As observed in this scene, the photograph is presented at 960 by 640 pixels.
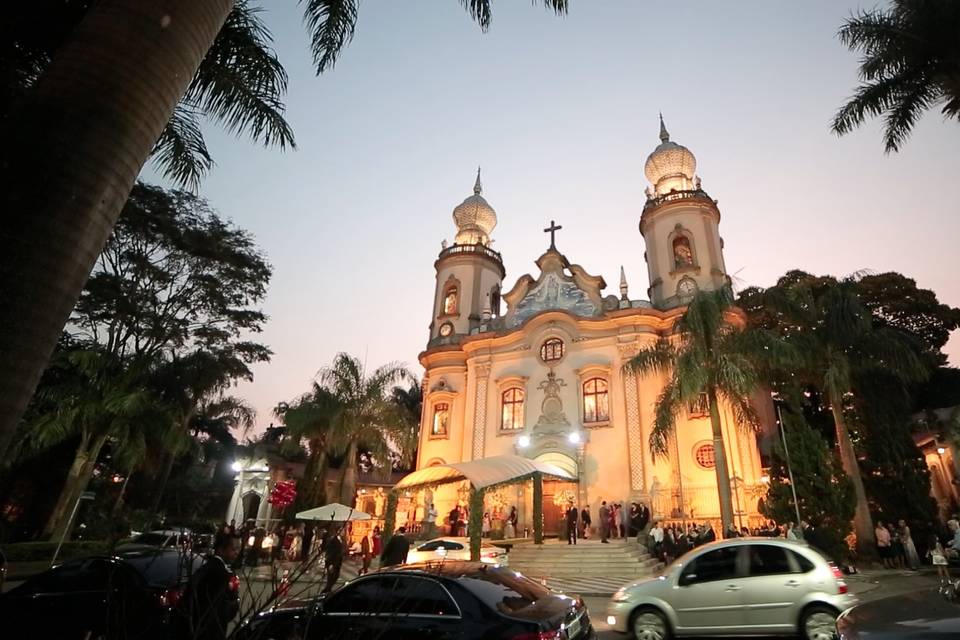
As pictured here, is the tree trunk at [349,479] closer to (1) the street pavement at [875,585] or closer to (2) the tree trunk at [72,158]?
(1) the street pavement at [875,585]

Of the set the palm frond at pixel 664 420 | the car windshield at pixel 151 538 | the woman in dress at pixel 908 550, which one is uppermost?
the palm frond at pixel 664 420

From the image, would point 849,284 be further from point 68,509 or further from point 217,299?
point 68,509

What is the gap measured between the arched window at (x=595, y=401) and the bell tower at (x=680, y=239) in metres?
5.13

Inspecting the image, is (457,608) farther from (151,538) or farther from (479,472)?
(151,538)

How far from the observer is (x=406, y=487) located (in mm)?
18406

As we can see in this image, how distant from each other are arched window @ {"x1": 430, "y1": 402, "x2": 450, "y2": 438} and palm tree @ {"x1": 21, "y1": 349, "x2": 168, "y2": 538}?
13.1m

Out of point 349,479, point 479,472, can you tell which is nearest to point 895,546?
point 479,472

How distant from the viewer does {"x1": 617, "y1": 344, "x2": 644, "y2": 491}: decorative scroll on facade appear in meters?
21.3

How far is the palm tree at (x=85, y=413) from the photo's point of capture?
16.6 metres

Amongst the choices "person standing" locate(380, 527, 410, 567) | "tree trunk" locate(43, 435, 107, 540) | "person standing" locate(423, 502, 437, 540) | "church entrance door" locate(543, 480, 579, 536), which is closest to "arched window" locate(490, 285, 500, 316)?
"church entrance door" locate(543, 480, 579, 536)

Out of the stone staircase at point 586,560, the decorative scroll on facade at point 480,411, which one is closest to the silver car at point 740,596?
the stone staircase at point 586,560

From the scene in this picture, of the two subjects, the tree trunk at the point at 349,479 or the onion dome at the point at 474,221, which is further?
the onion dome at the point at 474,221

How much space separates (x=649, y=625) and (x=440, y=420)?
20853 mm

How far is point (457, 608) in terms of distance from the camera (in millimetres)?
4738
